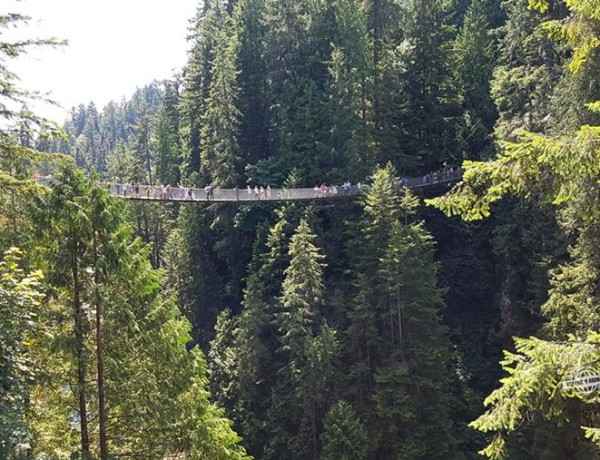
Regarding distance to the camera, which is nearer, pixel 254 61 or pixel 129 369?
pixel 129 369

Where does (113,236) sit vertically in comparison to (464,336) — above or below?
above

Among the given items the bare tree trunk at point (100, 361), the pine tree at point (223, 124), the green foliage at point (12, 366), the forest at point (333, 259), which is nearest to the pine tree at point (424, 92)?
the forest at point (333, 259)

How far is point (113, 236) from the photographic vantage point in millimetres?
8539

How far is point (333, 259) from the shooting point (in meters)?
25.5

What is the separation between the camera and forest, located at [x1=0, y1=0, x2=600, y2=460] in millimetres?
6055

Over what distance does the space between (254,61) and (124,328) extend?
28058 mm

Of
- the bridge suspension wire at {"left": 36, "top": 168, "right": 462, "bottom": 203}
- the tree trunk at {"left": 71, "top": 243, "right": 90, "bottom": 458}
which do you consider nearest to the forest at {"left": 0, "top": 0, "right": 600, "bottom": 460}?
the tree trunk at {"left": 71, "top": 243, "right": 90, "bottom": 458}

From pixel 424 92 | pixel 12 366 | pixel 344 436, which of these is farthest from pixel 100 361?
pixel 424 92

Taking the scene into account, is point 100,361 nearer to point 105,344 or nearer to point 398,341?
point 105,344

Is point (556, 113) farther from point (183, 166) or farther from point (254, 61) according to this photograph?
point (183, 166)

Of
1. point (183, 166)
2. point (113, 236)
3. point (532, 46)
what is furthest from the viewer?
point (183, 166)

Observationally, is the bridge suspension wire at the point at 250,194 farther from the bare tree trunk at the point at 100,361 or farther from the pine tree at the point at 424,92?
the bare tree trunk at the point at 100,361

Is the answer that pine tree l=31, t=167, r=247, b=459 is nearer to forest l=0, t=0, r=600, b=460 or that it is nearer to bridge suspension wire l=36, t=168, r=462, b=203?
forest l=0, t=0, r=600, b=460

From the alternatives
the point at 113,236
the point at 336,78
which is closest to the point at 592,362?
the point at 113,236
